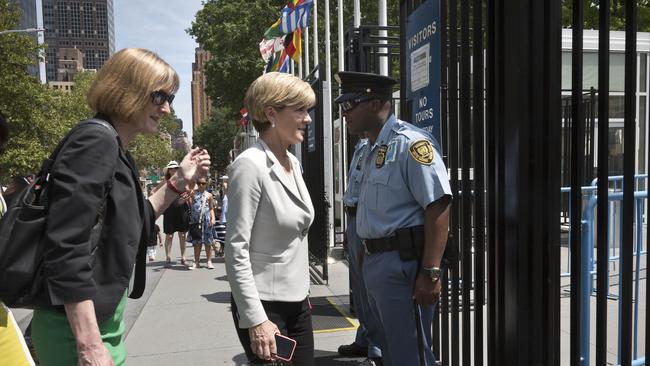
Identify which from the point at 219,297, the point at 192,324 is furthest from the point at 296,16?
the point at 192,324

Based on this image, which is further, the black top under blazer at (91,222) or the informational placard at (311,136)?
the informational placard at (311,136)

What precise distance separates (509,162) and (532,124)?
0.49 ft

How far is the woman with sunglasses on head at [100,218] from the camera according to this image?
152 centimetres

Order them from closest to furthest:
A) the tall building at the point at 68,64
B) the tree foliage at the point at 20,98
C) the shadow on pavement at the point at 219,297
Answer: the shadow on pavement at the point at 219,297, the tree foliage at the point at 20,98, the tall building at the point at 68,64

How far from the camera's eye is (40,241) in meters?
1.54

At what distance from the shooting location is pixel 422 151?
2.76m

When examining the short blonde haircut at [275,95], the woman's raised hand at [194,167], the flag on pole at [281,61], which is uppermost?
the flag on pole at [281,61]

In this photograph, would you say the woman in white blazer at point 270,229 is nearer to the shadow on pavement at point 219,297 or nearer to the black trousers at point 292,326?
the black trousers at point 292,326

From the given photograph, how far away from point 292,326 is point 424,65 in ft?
5.47

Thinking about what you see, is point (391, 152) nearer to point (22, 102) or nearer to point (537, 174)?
point (537, 174)

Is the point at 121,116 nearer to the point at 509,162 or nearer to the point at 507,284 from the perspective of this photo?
the point at 509,162

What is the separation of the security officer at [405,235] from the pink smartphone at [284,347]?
806 mm

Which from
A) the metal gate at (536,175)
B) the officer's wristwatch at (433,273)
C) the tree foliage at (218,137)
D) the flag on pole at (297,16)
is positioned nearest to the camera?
the metal gate at (536,175)

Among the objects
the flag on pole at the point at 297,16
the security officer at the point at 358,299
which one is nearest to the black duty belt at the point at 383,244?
the security officer at the point at 358,299
